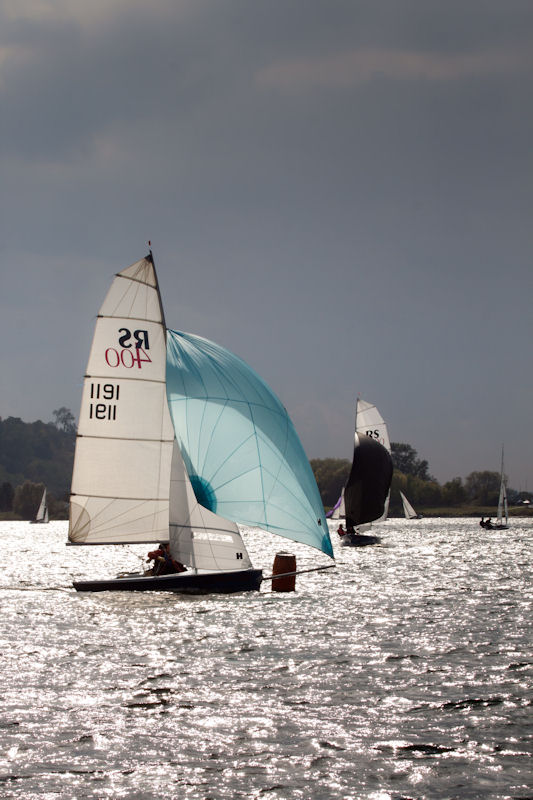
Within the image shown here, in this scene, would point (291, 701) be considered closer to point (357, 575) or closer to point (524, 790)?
point (524, 790)

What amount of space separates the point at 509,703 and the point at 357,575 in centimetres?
3114

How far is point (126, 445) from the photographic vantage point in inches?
1130

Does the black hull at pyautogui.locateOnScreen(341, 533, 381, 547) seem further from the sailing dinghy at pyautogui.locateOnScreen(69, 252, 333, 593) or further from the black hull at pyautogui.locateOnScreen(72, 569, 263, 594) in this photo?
the black hull at pyautogui.locateOnScreen(72, 569, 263, 594)

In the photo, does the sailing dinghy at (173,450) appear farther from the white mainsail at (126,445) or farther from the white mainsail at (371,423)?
the white mainsail at (371,423)

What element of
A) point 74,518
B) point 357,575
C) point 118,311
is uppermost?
point 118,311

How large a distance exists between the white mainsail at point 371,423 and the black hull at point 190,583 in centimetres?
4508

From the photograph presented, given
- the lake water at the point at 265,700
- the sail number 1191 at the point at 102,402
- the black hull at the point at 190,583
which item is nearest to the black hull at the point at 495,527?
the lake water at the point at 265,700

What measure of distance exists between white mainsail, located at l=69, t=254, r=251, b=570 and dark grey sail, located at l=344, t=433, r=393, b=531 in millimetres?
40390

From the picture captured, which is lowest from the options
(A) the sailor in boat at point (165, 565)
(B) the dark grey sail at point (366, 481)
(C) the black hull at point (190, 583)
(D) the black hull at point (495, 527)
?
(D) the black hull at point (495, 527)

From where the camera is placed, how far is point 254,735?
13.0 metres

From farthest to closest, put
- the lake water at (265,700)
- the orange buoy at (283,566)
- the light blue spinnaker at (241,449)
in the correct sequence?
1. the orange buoy at (283,566)
2. the light blue spinnaker at (241,449)
3. the lake water at (265,700)

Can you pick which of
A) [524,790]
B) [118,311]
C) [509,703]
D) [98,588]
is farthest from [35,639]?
[524,790]

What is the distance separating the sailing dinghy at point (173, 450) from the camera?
27234 mm

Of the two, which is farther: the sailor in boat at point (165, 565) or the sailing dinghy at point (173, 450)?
the sailor in boat at point (165, 565)
